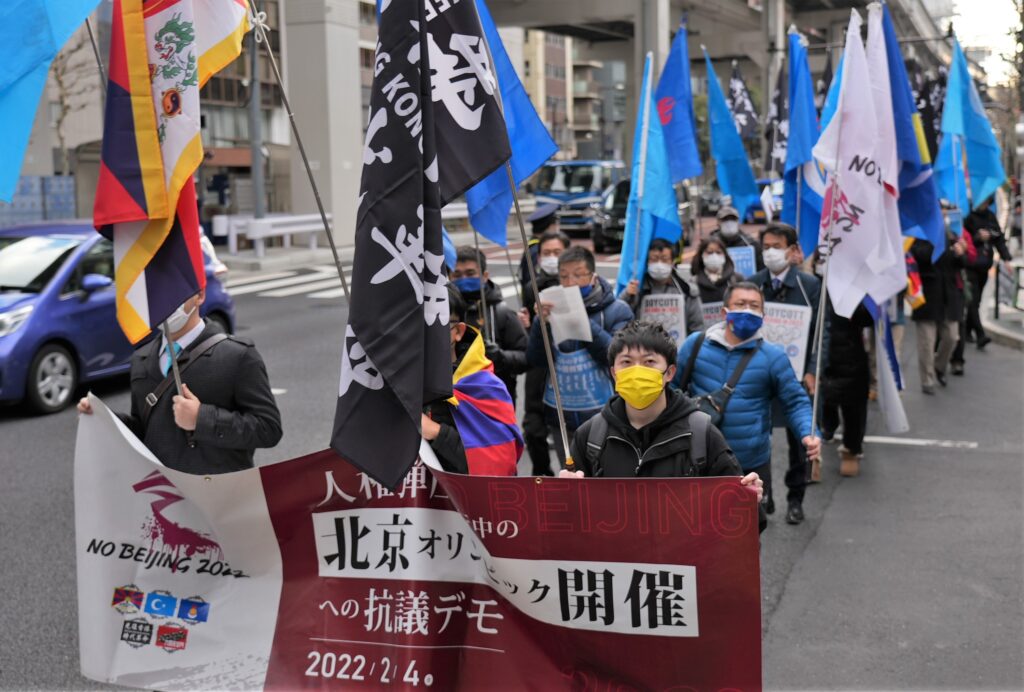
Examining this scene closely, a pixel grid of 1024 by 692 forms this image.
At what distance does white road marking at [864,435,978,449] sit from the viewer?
999cm

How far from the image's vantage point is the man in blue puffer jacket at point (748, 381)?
250 inches

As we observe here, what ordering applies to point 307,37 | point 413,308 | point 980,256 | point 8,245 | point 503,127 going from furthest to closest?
point 307,37
point 980,256
point 8,245
point 503,127
point 413,308

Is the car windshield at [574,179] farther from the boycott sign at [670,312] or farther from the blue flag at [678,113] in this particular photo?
the boycott sign at [670,312]

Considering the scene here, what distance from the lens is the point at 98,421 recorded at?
4215 mm

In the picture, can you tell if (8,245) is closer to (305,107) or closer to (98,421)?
(98,421)

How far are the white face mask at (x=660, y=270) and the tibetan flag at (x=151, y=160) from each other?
4911 mm

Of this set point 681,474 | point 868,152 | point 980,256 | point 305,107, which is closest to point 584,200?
point 305,107

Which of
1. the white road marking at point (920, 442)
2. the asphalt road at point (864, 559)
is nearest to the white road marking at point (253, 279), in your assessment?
the asphalt road at point (864, 559)

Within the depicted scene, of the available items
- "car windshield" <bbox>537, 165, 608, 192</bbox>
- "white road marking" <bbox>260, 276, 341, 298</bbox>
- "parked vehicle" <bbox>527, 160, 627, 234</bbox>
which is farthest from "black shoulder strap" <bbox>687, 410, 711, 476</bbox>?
"car windshield" <bbox>537, 165, 608, 192</bbox>

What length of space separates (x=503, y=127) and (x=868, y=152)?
15.9ft

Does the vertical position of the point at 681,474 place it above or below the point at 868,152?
below

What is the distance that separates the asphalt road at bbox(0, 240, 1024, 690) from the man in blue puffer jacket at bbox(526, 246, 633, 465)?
A: 1391mm

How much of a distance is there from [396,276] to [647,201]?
19.1 feet

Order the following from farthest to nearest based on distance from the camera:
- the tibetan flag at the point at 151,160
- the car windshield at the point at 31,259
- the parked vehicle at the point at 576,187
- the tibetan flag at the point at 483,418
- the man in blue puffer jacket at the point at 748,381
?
the parked vehicle at the point at 576,187 → the car windshield at the point at 31,259 → the man in blue puffer jacket at the point at 748,381 → the tibetan flag at the point at 483,418 → the tibetan flag at the point at 151,160
